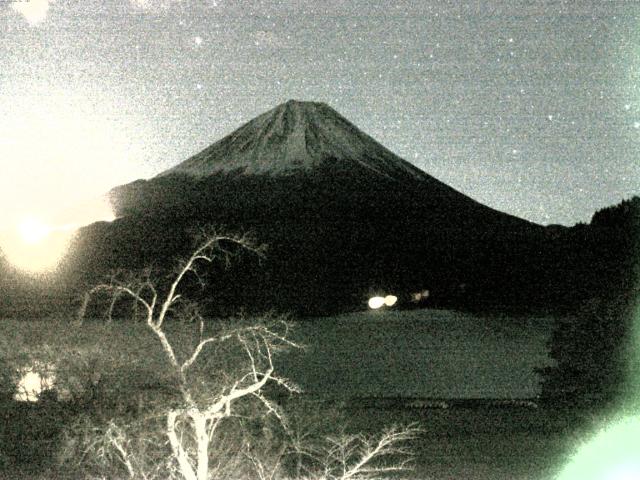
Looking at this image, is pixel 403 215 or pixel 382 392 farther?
pixel 403 215

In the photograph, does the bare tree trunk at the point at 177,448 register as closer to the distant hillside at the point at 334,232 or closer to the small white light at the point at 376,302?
the distant hillside at the point at 334,232

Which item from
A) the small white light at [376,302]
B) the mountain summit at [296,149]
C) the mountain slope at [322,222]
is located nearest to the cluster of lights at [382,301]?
the small white light at [376,302]

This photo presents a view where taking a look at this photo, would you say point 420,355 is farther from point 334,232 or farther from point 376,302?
point 334,232

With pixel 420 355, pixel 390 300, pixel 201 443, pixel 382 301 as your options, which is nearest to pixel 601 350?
pixel 201 443

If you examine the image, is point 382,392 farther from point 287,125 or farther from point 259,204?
point 287,125

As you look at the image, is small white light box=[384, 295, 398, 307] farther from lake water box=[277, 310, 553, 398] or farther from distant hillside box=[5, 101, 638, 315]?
lake water box=[277, 310, 553, 398]

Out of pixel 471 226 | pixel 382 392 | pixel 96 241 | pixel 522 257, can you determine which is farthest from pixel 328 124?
pixel 382 392

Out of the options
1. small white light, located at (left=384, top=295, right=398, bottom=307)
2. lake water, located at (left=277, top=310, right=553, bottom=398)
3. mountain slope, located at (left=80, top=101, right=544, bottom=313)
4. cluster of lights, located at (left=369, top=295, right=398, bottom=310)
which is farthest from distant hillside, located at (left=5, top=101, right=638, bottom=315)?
lake water, located at (left=277, top=310, right=553, bottom=398)
